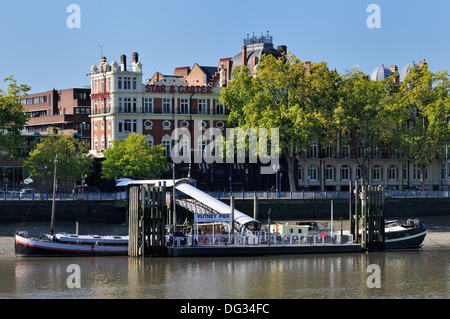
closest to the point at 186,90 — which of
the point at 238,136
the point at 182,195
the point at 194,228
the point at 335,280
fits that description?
the point at 238,136

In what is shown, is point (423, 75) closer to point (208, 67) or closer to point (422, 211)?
point (422, 211)

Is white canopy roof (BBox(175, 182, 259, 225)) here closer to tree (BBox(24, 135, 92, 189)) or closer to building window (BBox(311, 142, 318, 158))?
tree (BBox(24, 135, 92, 189))

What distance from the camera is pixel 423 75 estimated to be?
116875 millimetres

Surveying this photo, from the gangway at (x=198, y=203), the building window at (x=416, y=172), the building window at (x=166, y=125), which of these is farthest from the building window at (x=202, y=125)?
the building window at (x=416, y=172)

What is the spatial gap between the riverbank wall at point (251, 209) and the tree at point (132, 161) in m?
9.56

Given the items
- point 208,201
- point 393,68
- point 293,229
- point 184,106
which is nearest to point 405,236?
point 293,229

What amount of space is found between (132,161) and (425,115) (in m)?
39.9

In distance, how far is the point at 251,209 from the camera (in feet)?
327

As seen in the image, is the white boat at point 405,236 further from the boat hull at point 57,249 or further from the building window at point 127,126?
the building window at point 127,126

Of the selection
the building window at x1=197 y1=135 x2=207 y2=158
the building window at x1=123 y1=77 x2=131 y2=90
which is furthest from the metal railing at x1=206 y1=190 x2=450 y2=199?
the building window at x1=123 y1=77 x2=131 y2=90

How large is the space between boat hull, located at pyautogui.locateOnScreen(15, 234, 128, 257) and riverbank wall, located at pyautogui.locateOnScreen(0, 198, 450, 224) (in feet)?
51.9

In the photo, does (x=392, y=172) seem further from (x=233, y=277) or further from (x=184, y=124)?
(x=233, y=277)

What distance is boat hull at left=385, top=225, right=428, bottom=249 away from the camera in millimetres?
81188
